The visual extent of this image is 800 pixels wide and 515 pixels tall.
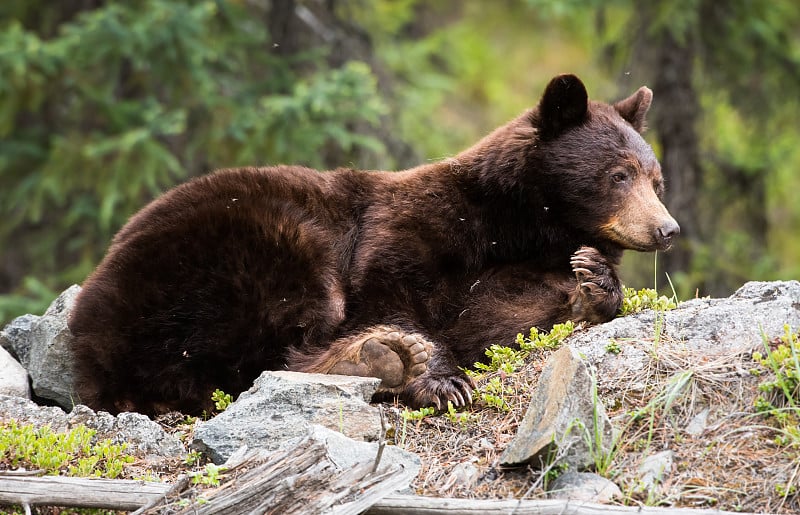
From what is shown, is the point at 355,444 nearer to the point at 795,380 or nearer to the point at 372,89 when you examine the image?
the point at 795,380

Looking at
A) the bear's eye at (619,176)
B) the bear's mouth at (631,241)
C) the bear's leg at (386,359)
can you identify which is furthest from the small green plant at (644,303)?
the bear's leg at (386,359)

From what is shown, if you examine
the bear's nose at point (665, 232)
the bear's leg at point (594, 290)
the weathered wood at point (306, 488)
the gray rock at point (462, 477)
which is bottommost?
the gray rock at point (462, 477)

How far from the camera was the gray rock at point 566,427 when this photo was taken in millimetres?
3646

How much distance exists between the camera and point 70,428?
441cm

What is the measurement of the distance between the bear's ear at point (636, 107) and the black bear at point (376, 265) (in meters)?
0.26

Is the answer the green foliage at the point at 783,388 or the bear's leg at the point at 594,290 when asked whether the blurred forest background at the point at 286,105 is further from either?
the green foliage at the point at 783,388

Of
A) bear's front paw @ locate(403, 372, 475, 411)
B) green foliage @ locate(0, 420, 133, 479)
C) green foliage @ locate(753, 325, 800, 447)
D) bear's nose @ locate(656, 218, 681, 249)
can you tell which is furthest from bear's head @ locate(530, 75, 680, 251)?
green foliage @ locate(0, 420, 133, 479)

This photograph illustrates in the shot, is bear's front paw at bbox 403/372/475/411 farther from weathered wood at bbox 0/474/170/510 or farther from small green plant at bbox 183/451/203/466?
weathered wood at bbox 0/474/170/510

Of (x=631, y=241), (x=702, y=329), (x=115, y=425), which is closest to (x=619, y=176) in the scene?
(x=631, y=241)

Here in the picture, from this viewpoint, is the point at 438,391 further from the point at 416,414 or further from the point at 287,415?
the point at 287,415

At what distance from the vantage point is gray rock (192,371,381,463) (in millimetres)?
4027

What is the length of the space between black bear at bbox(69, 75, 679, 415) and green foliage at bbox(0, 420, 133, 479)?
0.63 meters

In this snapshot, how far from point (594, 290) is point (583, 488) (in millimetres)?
1464

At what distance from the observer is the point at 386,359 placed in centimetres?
440
